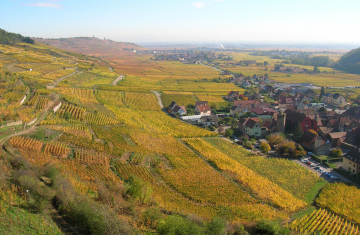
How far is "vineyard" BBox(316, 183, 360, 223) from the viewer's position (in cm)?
1559

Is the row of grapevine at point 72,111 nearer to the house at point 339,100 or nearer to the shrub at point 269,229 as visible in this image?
the shrub at point 269,229

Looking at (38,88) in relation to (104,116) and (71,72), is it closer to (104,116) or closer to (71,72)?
(104,116)

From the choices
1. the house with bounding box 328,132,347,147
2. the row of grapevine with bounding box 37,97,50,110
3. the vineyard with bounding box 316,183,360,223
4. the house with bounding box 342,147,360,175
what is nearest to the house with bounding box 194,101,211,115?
the house with bounding box 328,132,347,147

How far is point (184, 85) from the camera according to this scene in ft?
198

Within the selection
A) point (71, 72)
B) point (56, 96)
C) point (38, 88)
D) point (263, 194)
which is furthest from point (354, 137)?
point (71, 72)

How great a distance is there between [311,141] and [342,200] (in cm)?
945

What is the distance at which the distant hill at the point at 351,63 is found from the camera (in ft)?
276

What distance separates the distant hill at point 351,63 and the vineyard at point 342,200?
78.2 meters

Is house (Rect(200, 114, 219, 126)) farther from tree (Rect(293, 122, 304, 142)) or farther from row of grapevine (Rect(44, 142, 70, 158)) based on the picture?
row of grapevine (Rect(44, 142, 70, 158))

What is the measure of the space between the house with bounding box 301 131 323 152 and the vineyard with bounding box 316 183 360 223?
257 inches

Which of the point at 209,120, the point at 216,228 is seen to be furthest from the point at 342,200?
the point at 209,120

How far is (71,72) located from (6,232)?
4701cm

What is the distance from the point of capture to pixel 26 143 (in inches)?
718

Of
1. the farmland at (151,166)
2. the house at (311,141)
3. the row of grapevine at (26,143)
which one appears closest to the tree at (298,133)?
the house at (311,141)
